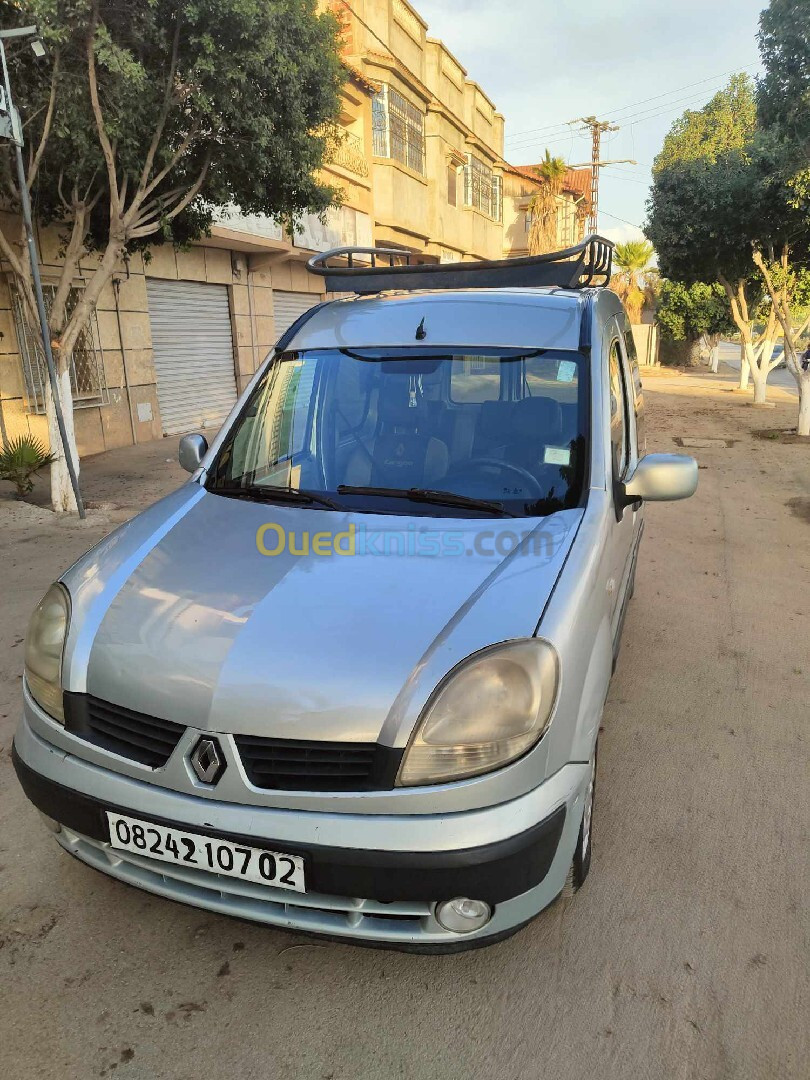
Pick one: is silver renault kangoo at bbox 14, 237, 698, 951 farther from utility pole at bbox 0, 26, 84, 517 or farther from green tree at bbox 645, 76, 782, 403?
green tree at bbox 645, 76, 782, 403

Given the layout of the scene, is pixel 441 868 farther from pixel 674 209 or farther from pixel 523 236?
pixel 523 236

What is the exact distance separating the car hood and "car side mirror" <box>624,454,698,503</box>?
0.36 meters

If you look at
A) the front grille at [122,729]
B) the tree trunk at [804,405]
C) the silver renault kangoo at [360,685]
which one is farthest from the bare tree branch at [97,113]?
the tree trunk at [804,405]

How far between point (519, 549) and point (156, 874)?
134 cm

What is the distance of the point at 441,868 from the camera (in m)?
1.71

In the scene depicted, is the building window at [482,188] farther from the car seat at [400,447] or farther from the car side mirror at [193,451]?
the car seat at [400,447]

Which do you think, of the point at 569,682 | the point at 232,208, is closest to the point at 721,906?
the point at 569,682

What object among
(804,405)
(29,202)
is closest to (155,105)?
(29,202)

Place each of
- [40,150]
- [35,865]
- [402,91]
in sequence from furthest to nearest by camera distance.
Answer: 1. [402,91]
2. [40,150]
3. [35,865]

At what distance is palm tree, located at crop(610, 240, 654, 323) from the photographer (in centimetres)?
3712

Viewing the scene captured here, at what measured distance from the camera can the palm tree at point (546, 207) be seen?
32.1m

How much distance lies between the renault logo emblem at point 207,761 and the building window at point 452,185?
25103 mm

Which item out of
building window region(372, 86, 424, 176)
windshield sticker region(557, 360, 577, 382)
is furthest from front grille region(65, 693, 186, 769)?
building window region(372, 86, 424, 176)

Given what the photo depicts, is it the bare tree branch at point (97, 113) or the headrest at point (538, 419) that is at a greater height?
the bare tree branch at point (97, 113)
